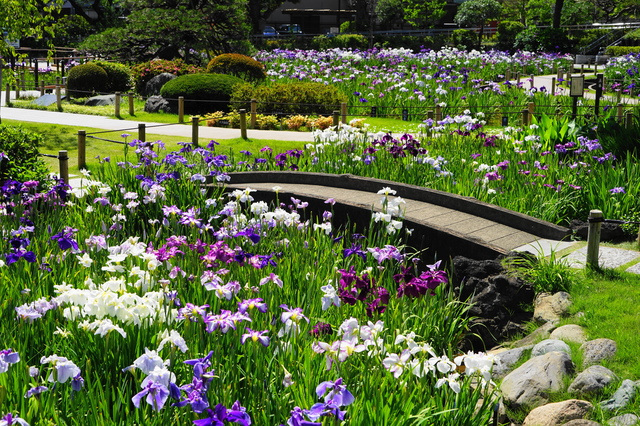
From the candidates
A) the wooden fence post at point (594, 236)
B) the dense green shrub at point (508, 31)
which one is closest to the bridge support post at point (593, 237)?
the wooden fence post at point (594, 236)

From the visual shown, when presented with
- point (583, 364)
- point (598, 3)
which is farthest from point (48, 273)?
point (598, 3)

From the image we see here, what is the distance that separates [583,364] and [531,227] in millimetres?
3440

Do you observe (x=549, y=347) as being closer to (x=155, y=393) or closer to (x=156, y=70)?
(x=155, y=393)

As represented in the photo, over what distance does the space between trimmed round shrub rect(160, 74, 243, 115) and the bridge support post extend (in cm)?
1607

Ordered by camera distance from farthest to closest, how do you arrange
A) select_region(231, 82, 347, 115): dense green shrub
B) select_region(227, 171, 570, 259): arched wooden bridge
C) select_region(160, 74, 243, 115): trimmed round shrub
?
select_region(160, 74, 243, 115): trimmed round shrub
select_region(231, 82, 347, 115): dense green shrub
select_region(227, 171, 570, 259): arched wooden bridge

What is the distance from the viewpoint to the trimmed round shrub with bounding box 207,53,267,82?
25.5 metres

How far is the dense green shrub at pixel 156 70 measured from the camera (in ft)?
85.7

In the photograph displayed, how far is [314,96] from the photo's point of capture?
20250mm

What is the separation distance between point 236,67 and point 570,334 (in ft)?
70.0

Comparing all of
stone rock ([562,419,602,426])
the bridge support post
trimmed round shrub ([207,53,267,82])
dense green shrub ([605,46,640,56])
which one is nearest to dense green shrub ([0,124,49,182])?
the bridge support post

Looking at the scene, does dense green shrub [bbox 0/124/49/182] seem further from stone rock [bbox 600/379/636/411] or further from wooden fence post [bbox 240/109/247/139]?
stone rock [bbox 600/379/636/411]

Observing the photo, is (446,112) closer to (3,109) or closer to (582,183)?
(582,183)

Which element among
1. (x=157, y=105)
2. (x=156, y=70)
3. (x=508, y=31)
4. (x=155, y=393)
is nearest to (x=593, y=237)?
(x=155, y=393)

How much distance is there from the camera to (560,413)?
15.0 feet
